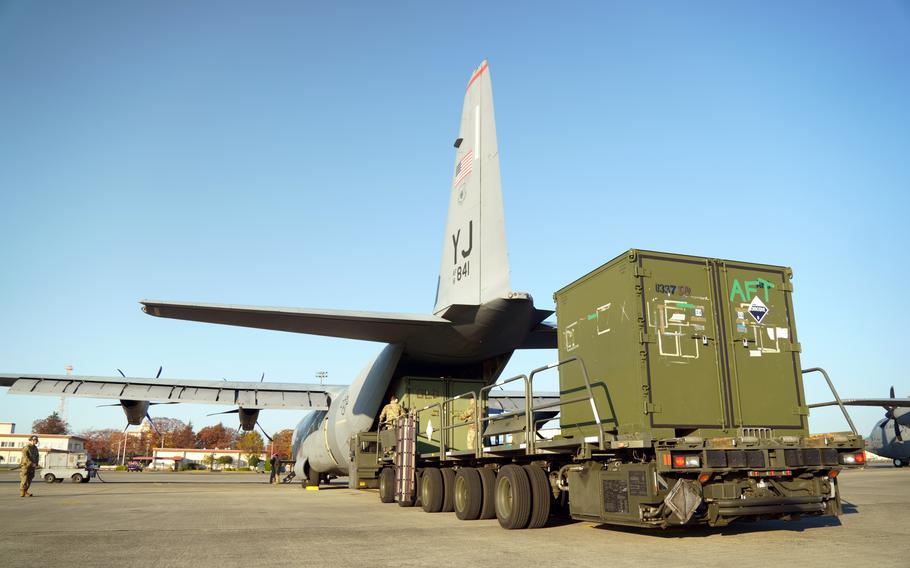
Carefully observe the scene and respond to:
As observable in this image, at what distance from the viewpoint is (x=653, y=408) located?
7617 millimetres

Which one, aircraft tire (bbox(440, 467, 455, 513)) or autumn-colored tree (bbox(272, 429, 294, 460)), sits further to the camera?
autumn-colored tree (bbox(272, 429, 294, 460))

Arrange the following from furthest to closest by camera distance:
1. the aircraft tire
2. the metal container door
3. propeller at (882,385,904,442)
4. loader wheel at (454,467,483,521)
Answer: propeller at (882,385,904,442) < the aircraft tire < loader wheel at (454,467,483,521) < the metal container door

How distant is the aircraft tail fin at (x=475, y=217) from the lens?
508 inches

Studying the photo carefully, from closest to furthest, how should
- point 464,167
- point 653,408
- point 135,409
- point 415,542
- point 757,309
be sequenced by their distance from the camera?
point 653,408 → point 415,542 → point 757,309 → point 464,167 → point 135,409

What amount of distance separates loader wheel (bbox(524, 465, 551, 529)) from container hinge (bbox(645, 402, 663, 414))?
91.7 inches

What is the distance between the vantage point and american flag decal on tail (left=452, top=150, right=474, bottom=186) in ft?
47.2

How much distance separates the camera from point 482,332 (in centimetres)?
1398

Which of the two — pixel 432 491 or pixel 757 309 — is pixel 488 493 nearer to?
pixel 432 491

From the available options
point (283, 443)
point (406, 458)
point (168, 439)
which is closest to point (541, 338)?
point (406, 458)

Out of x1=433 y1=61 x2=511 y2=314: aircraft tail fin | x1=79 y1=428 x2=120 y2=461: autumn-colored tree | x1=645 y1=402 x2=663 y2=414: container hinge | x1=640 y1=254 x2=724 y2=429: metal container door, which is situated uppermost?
x1=433 y1=61 x2=511 y2=314: aircraft tail fin

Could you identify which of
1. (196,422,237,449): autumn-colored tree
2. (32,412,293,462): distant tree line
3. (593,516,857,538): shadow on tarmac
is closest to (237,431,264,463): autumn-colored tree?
(32,412,293,462): distant tree line

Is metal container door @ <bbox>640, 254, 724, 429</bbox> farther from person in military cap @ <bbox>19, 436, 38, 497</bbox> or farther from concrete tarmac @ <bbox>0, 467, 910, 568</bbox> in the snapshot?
person in military cap @ <bbox>19, 436, 38, 497</bbox>

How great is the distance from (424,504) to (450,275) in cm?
524

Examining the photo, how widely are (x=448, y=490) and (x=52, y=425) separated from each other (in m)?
138
